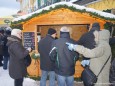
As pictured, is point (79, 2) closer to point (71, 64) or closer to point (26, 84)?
point (26, 84)

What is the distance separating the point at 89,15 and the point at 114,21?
0.84 meters

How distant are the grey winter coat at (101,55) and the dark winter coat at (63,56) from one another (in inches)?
19.8

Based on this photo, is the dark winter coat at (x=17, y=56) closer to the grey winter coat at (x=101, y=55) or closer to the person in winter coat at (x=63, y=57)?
the person in winter coat at (x=63, y=57)

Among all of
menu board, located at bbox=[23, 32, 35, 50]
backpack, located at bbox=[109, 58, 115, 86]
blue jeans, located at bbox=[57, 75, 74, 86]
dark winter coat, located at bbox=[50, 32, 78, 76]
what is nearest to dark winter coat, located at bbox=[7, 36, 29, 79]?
dark winter coat, located at bbox=[50, 32, 78, 76]

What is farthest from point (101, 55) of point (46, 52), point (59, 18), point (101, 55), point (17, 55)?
point (59, 18)

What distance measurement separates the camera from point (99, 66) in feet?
15.3

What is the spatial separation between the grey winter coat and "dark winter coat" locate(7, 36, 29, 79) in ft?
4.59

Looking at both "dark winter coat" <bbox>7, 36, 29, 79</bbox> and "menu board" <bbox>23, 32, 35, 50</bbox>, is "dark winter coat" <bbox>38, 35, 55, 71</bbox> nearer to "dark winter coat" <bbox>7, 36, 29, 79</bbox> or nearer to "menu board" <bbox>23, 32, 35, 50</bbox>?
"dark winter coat" <bbox>7, 36, 29, 79</bbox>

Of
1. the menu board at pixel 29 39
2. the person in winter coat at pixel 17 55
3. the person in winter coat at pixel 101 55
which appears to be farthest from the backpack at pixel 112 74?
the menu board at pixel 29 39

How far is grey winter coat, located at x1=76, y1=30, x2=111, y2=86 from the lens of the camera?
4.50 meters

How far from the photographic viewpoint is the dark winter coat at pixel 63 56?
5070mm

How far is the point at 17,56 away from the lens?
5.39m

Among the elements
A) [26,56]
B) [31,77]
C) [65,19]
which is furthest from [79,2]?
[26,56]

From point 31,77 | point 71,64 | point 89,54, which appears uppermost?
point 89,54
